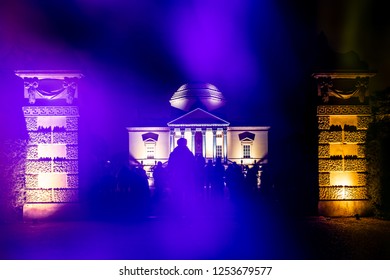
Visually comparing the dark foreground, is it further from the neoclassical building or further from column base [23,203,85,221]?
the neoclassical building

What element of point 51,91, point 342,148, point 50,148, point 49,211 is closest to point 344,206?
point 342,148

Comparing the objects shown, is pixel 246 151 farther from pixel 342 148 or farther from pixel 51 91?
pixel 51 91

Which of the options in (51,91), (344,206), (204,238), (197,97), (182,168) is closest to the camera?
(204,238)

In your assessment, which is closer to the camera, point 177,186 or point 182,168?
point 182,168

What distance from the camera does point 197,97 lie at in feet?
145

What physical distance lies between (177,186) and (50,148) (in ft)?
14.1

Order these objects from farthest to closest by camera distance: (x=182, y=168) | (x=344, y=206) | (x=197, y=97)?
(x=197, y=97)
(x=344, y=206)
(x=182, y=168)

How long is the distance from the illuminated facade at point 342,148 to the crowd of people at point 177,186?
2.45 m

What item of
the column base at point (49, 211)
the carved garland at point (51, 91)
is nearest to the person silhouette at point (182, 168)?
the column base at point (49, 211)

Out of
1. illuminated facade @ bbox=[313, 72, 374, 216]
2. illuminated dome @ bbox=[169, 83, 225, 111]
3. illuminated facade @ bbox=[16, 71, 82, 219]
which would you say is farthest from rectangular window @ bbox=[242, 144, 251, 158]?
illuminated facade @ bbox=[16, 71, 82, 219]

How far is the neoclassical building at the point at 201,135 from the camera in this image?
140 ft

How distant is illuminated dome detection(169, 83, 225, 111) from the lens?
145 ft

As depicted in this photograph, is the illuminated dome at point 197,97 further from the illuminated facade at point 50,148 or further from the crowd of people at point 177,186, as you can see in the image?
the illuminated facade at point 50,148

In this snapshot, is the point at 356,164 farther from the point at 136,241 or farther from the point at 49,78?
the point at 49,78
